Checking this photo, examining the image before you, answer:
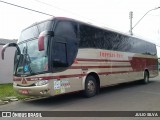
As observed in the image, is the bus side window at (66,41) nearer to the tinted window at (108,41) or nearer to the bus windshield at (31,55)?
the bus windshield at (31,55)

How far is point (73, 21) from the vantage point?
10688mm

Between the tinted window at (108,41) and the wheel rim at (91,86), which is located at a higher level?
the tinted window at (108,41)

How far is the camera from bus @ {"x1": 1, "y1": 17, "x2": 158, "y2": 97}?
30.3 feet

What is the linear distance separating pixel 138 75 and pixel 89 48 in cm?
667

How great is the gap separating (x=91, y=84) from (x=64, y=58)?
2.30 metres

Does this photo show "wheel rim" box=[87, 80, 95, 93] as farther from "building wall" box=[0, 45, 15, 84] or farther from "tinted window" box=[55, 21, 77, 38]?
"building wall" box=[0, 45, 15, 84]

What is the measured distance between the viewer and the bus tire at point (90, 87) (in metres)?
11.1

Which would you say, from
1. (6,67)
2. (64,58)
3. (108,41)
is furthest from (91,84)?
(6,67)

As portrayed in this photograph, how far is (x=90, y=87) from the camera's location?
11.3m

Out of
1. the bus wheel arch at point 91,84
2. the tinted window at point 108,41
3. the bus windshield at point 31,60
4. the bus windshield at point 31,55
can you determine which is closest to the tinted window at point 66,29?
the bus windshield at point 31,55

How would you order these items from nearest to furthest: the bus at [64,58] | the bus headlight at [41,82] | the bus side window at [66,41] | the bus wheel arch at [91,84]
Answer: the bus headlight at [41,82]
the bus at [64,58]
the bus side window at [66,41]
the bus wheel arch at [91,84]

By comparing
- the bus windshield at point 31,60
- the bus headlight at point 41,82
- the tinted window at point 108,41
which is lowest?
the bus headlight at point 41,82

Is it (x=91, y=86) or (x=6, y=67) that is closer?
(x=91, y=86)

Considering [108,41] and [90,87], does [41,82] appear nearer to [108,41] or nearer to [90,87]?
[90,87]
